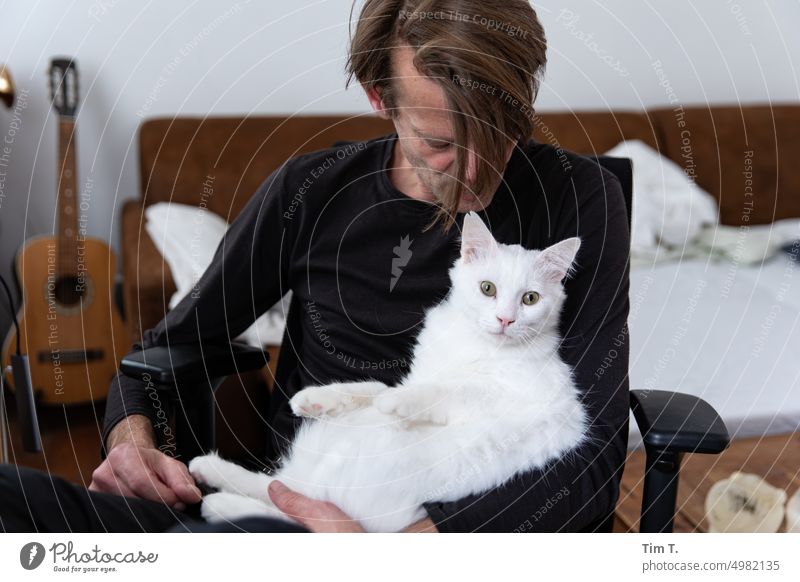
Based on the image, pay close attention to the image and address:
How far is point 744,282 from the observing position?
4.06 ft

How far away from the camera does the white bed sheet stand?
3.93 ft

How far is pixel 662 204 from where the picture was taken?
1.38 m

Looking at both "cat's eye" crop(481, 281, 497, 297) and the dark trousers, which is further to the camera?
"cat's eye" crop(481, 281, 497, 297)

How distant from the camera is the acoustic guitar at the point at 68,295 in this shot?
142 centimetres

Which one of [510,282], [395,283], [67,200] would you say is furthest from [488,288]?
[67,200]

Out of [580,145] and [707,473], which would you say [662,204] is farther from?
[707,473]

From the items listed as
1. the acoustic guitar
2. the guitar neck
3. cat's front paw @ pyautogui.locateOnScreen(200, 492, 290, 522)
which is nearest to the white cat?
cat's front paw @ pyautogui.locateOnScreen(200, 492, 290, 522)

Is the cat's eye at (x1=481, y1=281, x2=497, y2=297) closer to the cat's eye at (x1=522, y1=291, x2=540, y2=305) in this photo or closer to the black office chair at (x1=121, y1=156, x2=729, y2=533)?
the cat's eye at (x1=522, y1=291, x2=540, y2=305)

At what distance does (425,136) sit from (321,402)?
0.37m

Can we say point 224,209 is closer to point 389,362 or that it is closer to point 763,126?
point 389,362
